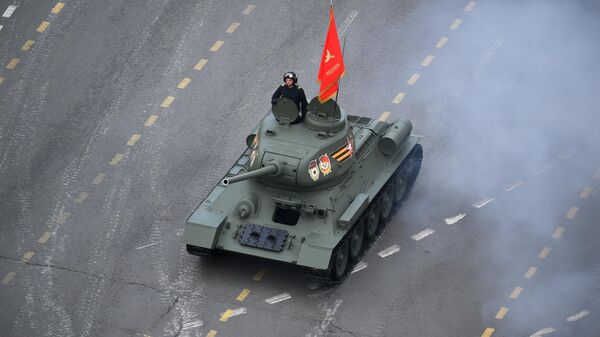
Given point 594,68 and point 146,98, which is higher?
point 146,98

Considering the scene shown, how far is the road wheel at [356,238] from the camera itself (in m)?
34.0

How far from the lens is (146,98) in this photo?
40281 millimetres

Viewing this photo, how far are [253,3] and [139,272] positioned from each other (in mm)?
11923

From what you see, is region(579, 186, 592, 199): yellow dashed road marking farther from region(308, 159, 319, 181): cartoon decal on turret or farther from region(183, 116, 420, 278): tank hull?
A: region(308, 159, 319, 181): cartoon decal on turret

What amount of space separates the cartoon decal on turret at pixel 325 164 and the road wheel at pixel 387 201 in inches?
81.3

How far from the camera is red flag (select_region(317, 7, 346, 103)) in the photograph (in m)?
34.5

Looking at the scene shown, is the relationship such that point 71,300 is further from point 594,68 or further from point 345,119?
point 594,68

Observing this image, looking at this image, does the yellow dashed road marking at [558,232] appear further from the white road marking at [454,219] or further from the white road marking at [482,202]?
the white road marking at [454,219]

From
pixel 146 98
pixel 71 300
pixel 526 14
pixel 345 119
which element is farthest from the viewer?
pixel 526 14

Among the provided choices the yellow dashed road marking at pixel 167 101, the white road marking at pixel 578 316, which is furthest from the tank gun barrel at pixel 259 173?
the yellow dashed road marking at pixel 167 101

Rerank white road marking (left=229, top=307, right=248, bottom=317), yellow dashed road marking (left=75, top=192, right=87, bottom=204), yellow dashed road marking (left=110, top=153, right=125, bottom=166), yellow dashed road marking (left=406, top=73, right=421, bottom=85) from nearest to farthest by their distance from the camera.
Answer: white road marking (left=229, top=307, right=248, bottom=317) < yellow dashed road marking (left=75, top=192, right=87, bottom=204) < yellow dashed road marking (left=110, top=153, right=125, bottom=166) < yellow dashed road marking (left=406, top=73, right=421, bottom=85)

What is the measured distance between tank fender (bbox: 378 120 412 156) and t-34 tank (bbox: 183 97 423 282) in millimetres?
847

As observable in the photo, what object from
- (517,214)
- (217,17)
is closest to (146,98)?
(217,17)

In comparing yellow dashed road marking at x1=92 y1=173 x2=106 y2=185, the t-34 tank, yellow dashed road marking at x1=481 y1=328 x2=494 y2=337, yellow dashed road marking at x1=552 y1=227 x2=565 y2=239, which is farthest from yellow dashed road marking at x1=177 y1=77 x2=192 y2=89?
yellow dashed road marking at x1=481 y1=328 x2=494 y2=337
